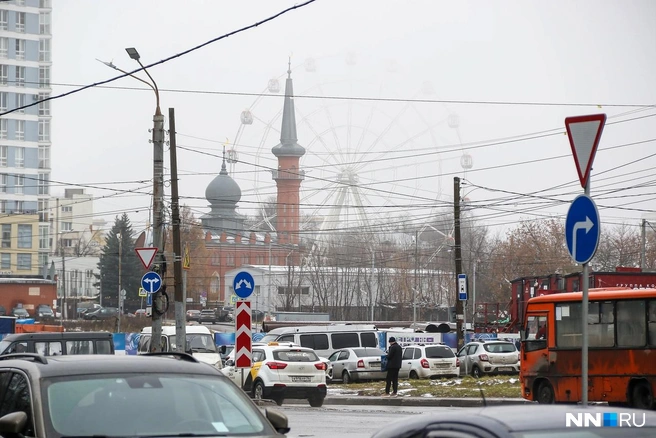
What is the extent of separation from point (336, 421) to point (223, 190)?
12535cm

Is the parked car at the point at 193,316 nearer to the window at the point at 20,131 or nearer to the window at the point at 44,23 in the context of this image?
the window at the point at 20,131

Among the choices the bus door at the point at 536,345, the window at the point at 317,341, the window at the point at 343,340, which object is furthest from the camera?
the window at the point at 343,340

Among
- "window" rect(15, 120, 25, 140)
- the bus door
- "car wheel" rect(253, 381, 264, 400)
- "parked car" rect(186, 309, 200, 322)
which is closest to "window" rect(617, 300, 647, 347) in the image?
the bus door

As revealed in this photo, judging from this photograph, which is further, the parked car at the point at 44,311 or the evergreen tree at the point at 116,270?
the evergreen tree at the point at 116,270

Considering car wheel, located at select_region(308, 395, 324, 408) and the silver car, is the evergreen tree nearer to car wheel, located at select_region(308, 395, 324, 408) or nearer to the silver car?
the silver car

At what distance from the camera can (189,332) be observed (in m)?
34.5

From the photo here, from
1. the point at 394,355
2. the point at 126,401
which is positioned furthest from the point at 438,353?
the point at 126,401

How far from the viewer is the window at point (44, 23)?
117 m

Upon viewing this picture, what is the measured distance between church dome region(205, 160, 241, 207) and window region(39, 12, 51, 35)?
33.0 metres

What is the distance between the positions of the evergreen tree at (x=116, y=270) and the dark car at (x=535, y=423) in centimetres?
11161

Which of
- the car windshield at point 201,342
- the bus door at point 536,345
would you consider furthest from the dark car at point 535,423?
the car windshield at point 201,342

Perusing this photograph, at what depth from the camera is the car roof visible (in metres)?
7.37

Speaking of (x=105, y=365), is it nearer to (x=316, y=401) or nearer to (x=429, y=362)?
(x=316, y=401)

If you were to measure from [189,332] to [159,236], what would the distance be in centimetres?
557
